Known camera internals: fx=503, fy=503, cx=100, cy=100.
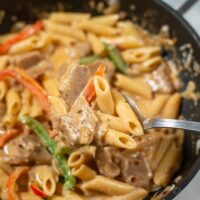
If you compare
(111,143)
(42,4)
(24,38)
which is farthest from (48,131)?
(42,4)

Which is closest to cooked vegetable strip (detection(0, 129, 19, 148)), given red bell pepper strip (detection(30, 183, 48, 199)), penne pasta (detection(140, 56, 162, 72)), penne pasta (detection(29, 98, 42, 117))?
penne pasta (detection(29, 98, 42, 117))

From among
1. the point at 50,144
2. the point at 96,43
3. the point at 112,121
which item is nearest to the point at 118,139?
the point at 112,121

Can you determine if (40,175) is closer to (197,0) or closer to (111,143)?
(111,143)

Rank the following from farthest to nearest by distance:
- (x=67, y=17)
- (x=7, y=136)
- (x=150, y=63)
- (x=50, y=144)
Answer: (x=67, y=17), (x=150, y=63), (x=7, y=136), (x=50, y=144)

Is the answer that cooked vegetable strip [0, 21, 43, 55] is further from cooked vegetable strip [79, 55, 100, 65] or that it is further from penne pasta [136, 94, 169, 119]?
penne pasta [136, 94, 169, 119]

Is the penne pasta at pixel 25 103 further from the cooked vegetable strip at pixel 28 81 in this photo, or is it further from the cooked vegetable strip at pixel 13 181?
the cooked vegetable strip at pixel 13 181

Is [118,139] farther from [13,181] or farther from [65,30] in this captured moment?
[65,30]
